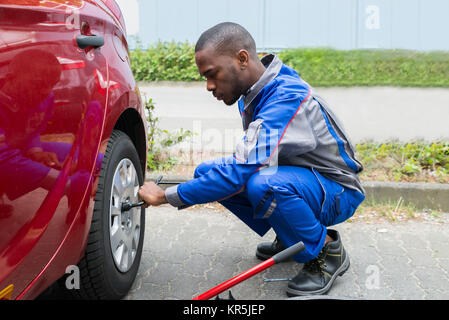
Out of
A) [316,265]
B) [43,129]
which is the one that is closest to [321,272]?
[316,265]

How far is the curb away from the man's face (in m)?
1.45

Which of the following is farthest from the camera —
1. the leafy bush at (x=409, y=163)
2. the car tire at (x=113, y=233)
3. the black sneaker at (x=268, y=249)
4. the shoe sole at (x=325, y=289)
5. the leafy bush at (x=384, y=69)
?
the leafy bush at (x=384, y=69)

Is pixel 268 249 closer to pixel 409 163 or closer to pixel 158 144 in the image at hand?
pixel 409 163

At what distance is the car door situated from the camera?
4.10 ft

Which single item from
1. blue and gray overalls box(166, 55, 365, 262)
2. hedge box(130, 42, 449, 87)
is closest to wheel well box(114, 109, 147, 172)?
blue and gray overalls box(166, 55, 365, 262)

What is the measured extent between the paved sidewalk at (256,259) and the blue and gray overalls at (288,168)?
0.34 m

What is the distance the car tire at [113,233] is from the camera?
1.77 m

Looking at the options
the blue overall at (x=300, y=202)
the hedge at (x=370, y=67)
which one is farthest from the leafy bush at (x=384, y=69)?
the blue overall at (x=300, y=202)

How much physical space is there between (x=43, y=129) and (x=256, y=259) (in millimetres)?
1576

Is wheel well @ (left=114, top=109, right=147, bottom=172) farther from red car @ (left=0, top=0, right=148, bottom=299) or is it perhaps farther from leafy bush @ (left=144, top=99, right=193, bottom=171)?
leafy bush @ (left=144, top=99, right=193, bottom=171)

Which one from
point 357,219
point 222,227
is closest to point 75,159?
point 222,227

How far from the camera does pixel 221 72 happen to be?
2078 millimetres

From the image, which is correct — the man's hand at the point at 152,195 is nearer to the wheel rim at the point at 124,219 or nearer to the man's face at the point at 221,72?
the wheel rim at the point at 124,219
